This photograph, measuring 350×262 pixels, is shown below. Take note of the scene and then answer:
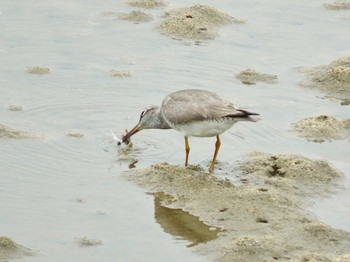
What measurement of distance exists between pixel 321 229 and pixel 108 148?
3.51 metres

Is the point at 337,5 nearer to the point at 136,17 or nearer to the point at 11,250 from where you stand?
the point at 136,17

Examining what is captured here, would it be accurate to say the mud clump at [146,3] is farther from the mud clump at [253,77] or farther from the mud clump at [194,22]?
the mud clump at [253,77]

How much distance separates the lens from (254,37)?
17438mm

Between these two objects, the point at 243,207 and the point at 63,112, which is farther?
the point at 63,112

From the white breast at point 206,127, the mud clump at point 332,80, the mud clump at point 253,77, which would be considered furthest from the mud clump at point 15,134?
the mud clump at point 332,80

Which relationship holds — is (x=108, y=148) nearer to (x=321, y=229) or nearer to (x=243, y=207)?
(x=243, y=207)

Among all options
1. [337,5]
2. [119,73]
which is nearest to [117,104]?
[119,73]

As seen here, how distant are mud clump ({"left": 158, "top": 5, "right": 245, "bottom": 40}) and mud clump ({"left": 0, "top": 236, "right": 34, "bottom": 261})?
7886 millimetres

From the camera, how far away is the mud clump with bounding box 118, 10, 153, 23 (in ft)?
59.0

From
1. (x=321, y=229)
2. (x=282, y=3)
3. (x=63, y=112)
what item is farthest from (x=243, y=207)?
(x=282, y=3)

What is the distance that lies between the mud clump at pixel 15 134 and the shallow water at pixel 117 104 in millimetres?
121

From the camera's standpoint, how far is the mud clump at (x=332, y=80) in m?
15.4

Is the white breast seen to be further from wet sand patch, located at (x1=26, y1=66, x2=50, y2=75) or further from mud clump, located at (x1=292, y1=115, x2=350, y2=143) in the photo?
wet sand patch, located at (x1=26, y1=66, x2=50, y2=75)

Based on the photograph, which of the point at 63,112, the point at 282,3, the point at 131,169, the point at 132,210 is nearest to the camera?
the point at 132,210
